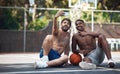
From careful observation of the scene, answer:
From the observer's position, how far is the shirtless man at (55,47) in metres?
5.70

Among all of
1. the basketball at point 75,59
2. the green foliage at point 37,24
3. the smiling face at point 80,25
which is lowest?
the green foliage at point 37,24

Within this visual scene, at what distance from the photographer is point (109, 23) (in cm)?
1988

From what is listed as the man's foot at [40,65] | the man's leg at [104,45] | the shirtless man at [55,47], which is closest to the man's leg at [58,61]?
the shirtless man at [55,47]

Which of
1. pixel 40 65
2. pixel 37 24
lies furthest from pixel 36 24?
pixel 40 65

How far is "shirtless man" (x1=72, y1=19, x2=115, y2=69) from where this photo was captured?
19.2 feet

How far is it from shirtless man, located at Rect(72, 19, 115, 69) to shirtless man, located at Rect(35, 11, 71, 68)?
242 millimetres

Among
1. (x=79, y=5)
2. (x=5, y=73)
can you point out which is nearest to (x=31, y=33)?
(x=79, y=5)

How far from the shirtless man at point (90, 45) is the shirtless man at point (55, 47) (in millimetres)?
242

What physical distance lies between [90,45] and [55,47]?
67 centimetres

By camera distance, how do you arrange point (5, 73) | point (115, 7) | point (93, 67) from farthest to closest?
point (115, 7), point (93, 67), point (5, 73)

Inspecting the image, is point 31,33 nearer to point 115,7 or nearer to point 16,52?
point 16,52

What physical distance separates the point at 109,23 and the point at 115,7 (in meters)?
5.08

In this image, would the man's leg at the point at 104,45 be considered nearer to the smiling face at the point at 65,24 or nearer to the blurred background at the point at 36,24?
the smiling face at the point at 65,24

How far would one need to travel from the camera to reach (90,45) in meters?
6.23
